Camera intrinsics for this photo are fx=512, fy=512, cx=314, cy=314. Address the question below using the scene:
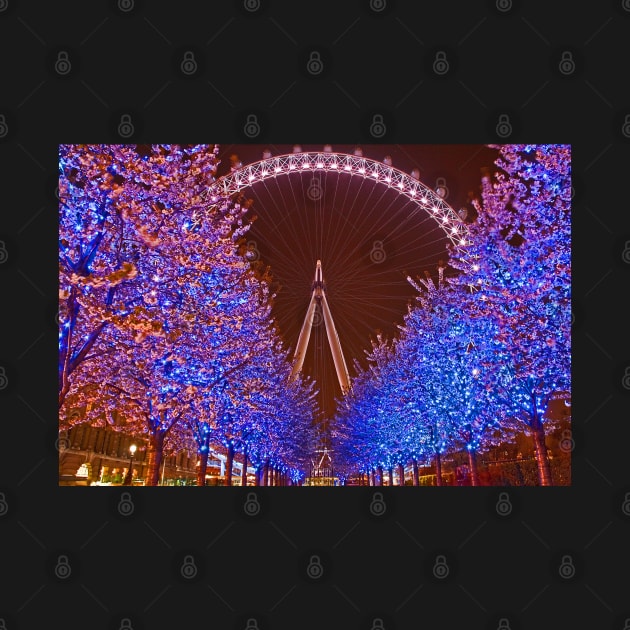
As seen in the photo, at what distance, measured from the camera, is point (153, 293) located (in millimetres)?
10688

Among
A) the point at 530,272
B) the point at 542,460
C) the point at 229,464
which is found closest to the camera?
the point at 530,272

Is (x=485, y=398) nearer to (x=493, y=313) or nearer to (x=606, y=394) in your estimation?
(x=493, y=313)

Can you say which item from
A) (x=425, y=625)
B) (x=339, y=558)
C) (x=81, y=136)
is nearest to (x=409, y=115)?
(x=81, y=136)

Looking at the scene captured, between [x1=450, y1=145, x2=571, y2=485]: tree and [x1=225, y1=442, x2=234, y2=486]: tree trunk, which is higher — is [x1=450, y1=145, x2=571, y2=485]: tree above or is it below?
above

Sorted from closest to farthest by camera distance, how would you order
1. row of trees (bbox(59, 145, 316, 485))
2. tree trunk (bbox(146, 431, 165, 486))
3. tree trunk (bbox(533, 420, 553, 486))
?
1. row of trees (bbox(59, 145, 316, 485))
2. tree trunk (bbox(533, 420, 553, 486))
3. tree trunk (bbox(146, 431, 165, 486))

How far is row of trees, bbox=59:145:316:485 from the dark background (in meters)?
2.39

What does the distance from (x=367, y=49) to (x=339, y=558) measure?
6.83m

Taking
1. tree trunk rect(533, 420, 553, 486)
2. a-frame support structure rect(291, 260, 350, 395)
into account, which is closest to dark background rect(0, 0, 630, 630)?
tree trunk rect(533, 420, 553, 486)

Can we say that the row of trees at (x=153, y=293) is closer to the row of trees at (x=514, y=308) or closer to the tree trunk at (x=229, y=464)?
the tree trunk at (x=229, y=464)

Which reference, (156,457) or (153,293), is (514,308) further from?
(156,457)

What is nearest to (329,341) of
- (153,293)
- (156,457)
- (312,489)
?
(156,457)

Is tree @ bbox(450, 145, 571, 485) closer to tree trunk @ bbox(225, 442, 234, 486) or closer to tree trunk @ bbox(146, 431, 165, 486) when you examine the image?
tree trunk @ bbox(146, 431, 165, 486)

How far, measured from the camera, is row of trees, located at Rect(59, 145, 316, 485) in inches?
382

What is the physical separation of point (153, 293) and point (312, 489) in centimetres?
576
